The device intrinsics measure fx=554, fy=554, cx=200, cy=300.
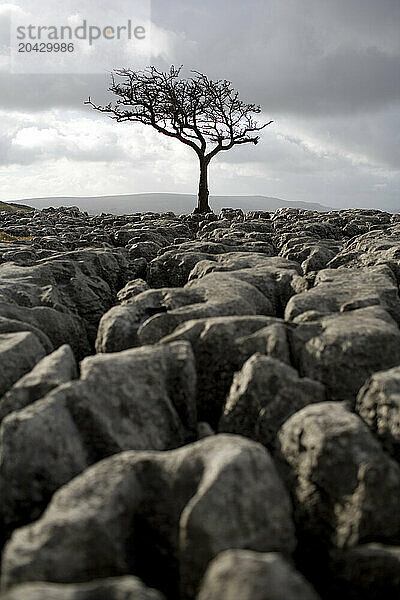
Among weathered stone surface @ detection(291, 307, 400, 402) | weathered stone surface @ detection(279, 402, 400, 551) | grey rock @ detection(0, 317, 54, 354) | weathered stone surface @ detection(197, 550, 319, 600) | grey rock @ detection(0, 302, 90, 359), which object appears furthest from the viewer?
grey rock @ detection(0, 302, 90, 359)

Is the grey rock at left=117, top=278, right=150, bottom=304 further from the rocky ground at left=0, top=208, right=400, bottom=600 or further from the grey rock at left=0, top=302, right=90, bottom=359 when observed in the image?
the rocky ground at left=0, top=208, right=400, bottom=600

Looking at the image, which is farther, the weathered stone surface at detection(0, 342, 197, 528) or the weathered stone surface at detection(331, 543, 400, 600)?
the weathered stone surface at detection(0, 342, 197, 528)

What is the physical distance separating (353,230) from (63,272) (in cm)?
1449

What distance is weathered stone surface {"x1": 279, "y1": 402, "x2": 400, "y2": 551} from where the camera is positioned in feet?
13.9

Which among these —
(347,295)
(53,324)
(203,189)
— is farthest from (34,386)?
(203,189)

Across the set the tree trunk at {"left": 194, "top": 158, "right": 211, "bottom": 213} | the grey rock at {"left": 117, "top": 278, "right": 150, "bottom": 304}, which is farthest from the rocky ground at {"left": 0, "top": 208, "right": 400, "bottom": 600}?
the tree trunk at {"left": 194, "top": 158, "right": 211, "bottom": 213}

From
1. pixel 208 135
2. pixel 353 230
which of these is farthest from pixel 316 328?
pixel 208 135

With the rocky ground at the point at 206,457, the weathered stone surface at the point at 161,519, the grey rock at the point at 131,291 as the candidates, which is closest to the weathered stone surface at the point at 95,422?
the rocky ground at the point at 206,457

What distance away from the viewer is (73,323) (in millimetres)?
9375

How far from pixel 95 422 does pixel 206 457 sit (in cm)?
135

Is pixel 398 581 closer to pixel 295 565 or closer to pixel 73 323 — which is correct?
pixel 295 565

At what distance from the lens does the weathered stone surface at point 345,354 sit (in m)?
6.23

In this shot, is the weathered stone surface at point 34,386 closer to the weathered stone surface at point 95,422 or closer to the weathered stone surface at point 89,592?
the weathered stone surface at point 95,422

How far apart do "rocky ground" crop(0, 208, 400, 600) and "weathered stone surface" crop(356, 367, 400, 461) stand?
14 millimetres
